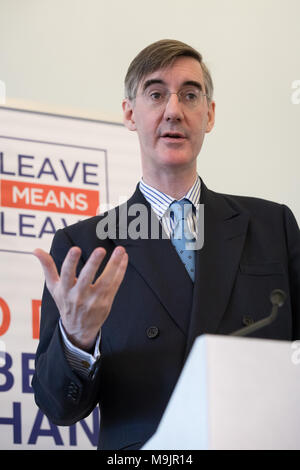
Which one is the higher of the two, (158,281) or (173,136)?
(173,136)

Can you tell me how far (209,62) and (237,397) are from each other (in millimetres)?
3044

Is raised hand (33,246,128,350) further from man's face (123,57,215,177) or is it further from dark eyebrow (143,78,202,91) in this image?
dark eyebrow (143,78,202,91)

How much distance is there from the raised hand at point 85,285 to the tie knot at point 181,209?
22.0 inches

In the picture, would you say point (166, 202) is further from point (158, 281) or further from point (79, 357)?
point (79, 357)

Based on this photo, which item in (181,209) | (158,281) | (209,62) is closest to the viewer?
(158,281)

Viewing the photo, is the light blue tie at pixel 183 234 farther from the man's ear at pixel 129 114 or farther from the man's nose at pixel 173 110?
the man's ear at pixel 129 114

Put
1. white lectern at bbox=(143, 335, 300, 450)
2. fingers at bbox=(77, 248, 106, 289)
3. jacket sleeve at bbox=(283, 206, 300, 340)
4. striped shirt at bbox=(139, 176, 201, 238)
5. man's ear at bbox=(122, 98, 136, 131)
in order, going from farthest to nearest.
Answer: man's ear at bbox=(122, 98, 136, 131) → striped shirt at bbox=(139, 176, 201, 238) → jacket sleeve at bbox=(283, 206, 300, 340) → fingers at bbox=(77, 248, 106, 289) → white lectern at bbox=(143, 335, 300, 450)

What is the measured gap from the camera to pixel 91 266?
1.49m

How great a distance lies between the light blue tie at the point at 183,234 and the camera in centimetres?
209

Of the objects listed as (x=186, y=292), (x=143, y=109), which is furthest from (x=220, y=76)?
(x=186, y=292)

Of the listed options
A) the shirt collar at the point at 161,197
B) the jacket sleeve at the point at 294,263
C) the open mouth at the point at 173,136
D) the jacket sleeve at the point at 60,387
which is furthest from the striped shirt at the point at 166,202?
the jacket sleeve at the point at 60,387

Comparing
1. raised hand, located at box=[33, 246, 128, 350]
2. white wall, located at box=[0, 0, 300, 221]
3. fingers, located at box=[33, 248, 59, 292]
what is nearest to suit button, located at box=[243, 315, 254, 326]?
raised hand, located at box=[33, 246, 128, 350]

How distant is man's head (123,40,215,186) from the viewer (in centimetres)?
218

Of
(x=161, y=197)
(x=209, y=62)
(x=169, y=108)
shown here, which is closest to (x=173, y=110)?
(x=169, y=108)
